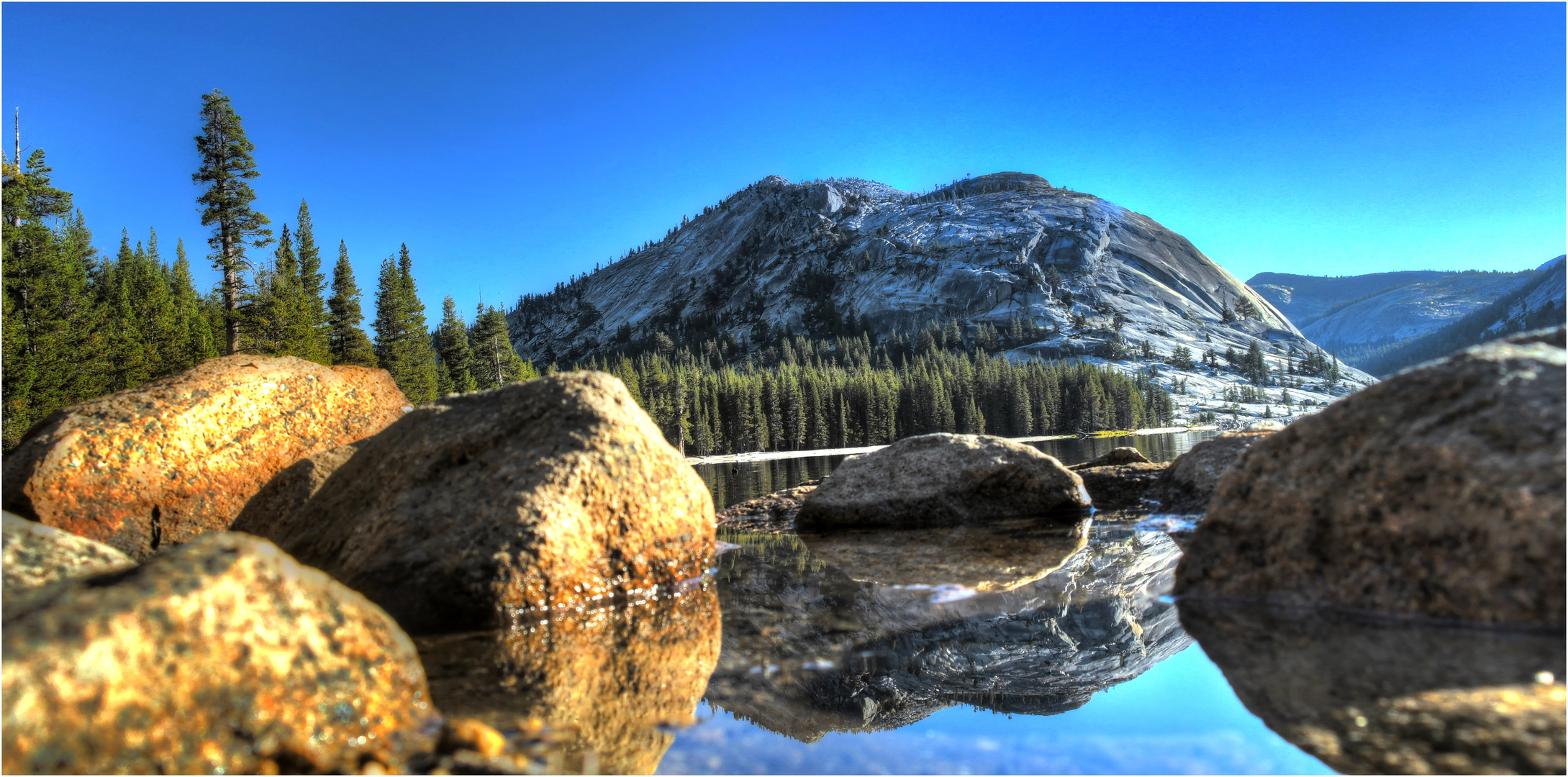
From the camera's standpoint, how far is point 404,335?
7050 cm

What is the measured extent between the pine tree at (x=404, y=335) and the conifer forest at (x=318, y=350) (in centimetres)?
16

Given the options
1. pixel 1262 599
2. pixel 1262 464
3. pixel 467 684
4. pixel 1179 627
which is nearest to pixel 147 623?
pixel 467 684

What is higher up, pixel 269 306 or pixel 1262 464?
pixel 269 306

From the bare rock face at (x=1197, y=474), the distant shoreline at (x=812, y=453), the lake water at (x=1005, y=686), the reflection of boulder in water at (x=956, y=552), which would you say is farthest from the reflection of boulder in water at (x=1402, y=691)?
the distant shoreline at (x=812, y=453)

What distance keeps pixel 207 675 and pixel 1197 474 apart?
1386cm

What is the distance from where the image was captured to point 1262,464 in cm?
618

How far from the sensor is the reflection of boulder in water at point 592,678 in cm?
382

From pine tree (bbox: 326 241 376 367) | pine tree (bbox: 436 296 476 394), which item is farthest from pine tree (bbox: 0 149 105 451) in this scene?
pine tree (bbox: 436 296 476 394)

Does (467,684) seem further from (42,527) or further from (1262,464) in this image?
(1262,464)

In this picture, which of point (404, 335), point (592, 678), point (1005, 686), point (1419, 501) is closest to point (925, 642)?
point (1005, 686)

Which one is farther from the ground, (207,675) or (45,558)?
(45,558)

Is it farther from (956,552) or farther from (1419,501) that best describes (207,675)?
(956,552)

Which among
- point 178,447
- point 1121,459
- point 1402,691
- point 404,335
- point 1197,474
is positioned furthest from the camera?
point 404,335

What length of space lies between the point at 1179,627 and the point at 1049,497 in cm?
725
